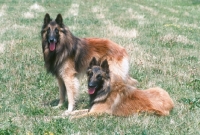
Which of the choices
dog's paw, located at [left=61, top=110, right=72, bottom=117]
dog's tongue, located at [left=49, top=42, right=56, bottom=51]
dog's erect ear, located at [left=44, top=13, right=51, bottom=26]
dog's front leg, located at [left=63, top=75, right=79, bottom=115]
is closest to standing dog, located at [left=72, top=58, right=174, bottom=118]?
dog's paw, located at [left=61, top=110, right=72, bottom=117]

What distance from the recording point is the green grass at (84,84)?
20.2 feet

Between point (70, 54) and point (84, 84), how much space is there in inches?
50.8

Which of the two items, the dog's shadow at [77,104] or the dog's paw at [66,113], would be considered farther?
the dog's shadow at [77,104]

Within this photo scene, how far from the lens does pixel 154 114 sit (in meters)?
6.80

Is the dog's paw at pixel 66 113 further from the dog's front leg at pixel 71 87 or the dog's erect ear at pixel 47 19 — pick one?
the dog's erect ear at pixel 47 19

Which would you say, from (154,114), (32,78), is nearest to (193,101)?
(154,114)

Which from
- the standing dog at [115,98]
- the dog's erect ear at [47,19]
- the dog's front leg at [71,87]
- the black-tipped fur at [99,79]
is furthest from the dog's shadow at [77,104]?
the dog's erect ear at [47,19]

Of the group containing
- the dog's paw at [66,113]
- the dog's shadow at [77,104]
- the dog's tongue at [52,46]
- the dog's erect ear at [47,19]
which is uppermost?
the dog's erect ear at [47,19]

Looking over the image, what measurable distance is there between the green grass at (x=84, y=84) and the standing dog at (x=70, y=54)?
50 cm

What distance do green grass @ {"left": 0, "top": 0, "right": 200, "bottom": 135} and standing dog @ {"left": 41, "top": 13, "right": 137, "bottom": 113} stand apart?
499 millimetres

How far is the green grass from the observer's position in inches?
242

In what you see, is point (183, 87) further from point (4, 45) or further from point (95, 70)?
point (4, 45)

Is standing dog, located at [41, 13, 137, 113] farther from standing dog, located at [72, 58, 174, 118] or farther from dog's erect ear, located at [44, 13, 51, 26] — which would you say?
standing dog, located at [72, 58, 174, 118]

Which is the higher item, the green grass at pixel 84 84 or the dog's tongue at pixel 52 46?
the dog's tongue at pixel 52 46
